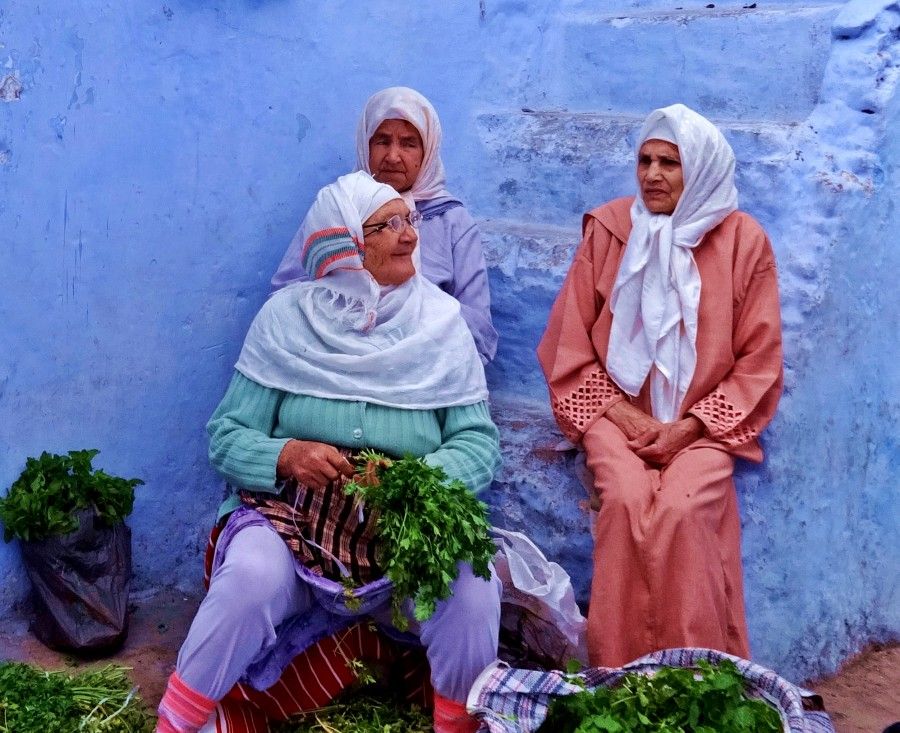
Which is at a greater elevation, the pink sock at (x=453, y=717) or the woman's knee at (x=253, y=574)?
the woman's knee at (x=253, y=574)

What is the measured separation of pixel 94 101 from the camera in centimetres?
419

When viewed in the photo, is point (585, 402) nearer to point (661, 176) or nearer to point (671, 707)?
point (661, 176)

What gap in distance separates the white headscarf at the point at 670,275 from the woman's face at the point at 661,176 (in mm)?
32

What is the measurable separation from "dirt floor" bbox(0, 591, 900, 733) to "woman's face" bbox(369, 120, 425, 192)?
1.77 meters

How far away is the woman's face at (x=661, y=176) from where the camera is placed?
403 cm

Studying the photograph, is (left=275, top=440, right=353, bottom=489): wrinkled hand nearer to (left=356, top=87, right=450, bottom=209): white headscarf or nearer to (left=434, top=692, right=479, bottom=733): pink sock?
(left=434, top=692, right=479, bottom=733): pink sock

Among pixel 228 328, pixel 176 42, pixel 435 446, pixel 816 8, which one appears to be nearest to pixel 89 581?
pixel 228 328

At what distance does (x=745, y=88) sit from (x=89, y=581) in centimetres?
318

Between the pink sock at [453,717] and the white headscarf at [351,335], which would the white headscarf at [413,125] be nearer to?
the white headscarf at [351,335]

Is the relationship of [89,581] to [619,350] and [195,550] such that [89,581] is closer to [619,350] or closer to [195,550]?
[195,550]

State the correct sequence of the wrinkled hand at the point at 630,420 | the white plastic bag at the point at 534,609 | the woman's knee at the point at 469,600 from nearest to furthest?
the woman's knee at the point at 469,600 < the white plastic bag at the point at 534,609 < the wrinkled hand at the point at 630,420

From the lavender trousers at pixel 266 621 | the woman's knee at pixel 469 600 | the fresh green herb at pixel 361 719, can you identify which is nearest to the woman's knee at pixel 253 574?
the lavender trousers at pixel 266 621

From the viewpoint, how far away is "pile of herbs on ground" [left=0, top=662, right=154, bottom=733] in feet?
11.6

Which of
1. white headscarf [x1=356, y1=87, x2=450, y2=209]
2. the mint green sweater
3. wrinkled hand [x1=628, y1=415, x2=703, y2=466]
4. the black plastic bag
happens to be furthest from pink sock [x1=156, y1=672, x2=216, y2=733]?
white headscarf [x1=356, y1=87, x2=450, y2=209]
